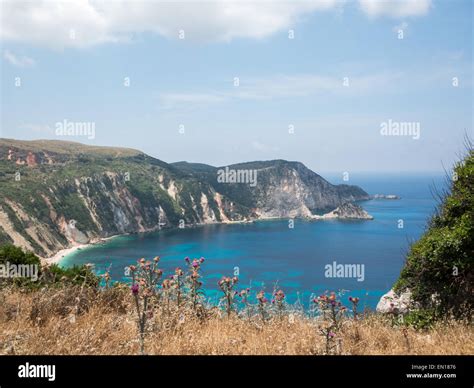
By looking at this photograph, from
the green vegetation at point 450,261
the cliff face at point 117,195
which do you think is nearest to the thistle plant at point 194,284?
the green vegetation at point 450,261

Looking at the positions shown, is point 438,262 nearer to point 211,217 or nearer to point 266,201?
point 211,217

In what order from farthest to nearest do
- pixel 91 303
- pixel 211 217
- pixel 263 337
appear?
pixel 211 217 < pixel 91 303 < pixel 263 337

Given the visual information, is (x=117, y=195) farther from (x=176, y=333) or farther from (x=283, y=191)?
(x=176, y=333)

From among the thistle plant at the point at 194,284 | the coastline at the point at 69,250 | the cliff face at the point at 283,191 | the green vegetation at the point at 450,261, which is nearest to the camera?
the thistle plant at the point at 194,284

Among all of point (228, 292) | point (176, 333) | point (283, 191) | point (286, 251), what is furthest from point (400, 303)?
point (283, 191)

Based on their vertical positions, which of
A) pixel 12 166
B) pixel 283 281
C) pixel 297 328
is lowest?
pixel 283 281

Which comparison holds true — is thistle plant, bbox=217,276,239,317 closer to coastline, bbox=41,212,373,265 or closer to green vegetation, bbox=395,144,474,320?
green vegetation, bbox=395,144,474,320

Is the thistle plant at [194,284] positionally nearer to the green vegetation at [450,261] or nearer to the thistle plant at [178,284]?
the thistle plant at [178,284]
